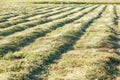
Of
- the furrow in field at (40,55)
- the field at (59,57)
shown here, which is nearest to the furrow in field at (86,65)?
the field at (59,57)

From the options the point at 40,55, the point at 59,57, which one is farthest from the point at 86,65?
the point at 40,55

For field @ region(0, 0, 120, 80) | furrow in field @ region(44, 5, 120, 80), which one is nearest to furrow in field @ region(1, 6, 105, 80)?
field @ region(0, 0, 120, 80)

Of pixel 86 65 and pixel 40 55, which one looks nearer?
pixel 86 65

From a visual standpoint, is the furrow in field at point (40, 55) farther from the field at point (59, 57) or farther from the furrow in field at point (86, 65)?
the furrow in field at point (86, 65)

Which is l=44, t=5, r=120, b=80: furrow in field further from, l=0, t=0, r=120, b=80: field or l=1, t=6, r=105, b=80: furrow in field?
l=1, t=6, r=105, b=80: furrow in field

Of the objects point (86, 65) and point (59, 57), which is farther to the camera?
point (59, 57)

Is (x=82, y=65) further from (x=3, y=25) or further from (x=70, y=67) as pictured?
(x=3, y=25)

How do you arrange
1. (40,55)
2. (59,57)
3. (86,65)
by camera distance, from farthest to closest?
(59,57) → (40,55) → (86,65)

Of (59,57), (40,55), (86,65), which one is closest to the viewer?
(86,65)

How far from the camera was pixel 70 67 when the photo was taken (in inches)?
436

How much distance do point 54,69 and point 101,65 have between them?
174 centimetres

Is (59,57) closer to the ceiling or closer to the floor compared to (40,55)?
closer to the floor

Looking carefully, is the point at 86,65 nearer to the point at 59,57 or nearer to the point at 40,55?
the point at 59,57

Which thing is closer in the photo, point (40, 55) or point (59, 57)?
point (40, 55)
